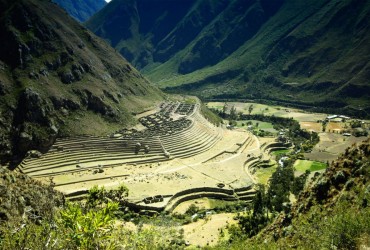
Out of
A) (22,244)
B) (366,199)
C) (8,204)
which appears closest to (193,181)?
(8,204)

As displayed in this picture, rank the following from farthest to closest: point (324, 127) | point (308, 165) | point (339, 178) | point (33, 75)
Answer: point (324, 127) → point (33, 75) → point (308, 165) → point (339, 178)

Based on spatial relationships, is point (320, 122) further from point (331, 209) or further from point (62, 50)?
point (331, 209)

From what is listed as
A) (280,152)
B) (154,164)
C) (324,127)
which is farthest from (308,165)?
(324,127)

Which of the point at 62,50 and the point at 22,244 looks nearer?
the point at 22,244

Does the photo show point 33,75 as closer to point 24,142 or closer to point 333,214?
point 24,142

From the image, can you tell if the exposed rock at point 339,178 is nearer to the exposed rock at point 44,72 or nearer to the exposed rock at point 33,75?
the exposed rock at point 33,75

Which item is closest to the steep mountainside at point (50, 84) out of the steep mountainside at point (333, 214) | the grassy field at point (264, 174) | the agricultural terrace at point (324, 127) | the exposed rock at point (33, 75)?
the exposed rock at point (33, 75)
